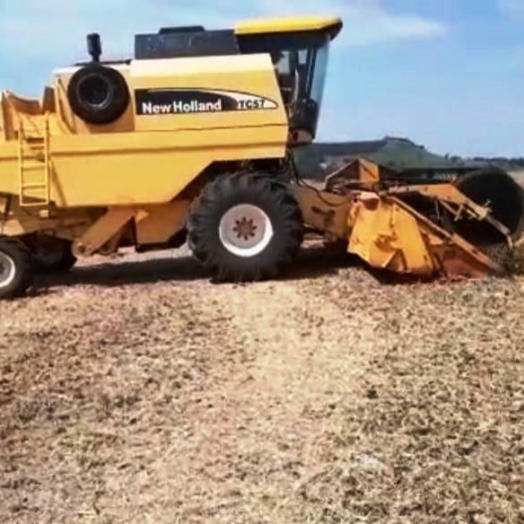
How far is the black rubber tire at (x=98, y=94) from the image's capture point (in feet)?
38.8

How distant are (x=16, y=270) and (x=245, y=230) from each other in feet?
7.28

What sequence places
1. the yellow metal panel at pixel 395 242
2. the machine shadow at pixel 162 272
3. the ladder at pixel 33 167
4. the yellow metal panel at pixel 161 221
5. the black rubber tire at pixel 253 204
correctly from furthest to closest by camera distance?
the machine shadow at pixel 162 272 < the yellow metal panel at pixel 161 221 < the ladder at pixel 33 167 < the black rubber tire at pixel 253 204 < the yellow metal panel at pixel 395 242

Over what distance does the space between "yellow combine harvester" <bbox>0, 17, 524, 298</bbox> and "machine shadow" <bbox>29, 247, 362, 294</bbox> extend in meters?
0.39

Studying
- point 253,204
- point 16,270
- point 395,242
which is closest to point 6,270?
point 16,270

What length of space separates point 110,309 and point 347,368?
3371 mm

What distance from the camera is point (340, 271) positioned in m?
12.1

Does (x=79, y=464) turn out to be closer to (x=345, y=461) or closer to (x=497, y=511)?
(x=345, y=461)

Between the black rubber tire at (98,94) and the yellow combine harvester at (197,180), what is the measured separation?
1 centimetres

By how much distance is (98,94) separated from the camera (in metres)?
12.0

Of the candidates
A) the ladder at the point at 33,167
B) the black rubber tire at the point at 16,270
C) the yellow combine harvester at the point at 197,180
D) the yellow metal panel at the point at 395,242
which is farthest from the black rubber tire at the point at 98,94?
the yellow metal panel at the point at 395,242

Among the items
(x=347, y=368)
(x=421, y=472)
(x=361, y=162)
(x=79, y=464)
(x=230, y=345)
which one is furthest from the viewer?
(x=361, y=162)

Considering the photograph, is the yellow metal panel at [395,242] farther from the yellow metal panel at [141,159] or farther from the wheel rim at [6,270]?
the wheel rim at [6,270]

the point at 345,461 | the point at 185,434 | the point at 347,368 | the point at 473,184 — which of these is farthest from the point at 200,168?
the point at 345,461

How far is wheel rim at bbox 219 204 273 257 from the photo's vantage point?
1161 centimetres
